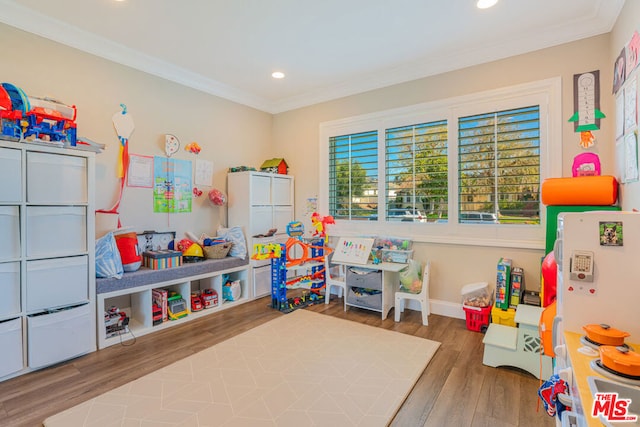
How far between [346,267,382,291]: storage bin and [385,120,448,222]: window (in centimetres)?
76

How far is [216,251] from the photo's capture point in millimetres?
3680

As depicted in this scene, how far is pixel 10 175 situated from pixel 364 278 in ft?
10.3

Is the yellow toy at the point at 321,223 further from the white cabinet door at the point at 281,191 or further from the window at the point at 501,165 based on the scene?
the window at the point at 501,165

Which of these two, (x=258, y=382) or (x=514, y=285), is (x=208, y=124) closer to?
(x=258, y=382)

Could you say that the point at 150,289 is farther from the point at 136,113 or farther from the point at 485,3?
the point at 485,3

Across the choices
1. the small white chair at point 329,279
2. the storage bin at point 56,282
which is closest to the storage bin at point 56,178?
the storage bin at point 56,282

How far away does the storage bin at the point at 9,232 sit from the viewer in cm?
220

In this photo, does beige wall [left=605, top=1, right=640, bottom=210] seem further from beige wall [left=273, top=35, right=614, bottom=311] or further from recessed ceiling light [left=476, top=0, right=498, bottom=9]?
recessed ceiling light [left=476, top=0, right=498, bottom=9]

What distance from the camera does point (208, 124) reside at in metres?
4.04

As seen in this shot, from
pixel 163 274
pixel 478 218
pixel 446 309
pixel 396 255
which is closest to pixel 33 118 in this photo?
pixel 163 274

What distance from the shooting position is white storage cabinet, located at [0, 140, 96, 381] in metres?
2.22

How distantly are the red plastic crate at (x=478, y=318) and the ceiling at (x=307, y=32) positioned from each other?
2.49 meters

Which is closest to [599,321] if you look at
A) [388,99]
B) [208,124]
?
[388,99]

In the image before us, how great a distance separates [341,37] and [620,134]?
2368mm
